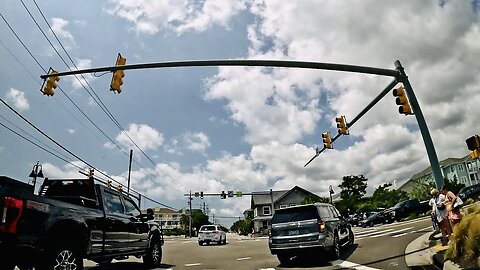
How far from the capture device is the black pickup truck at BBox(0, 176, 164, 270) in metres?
5.24

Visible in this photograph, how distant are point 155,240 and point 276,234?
3.91 m

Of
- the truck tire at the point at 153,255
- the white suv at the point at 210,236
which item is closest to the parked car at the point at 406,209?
the white suv at the point at 210,236

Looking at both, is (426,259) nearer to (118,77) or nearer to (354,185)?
(118,77)

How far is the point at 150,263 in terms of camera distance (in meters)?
10.8

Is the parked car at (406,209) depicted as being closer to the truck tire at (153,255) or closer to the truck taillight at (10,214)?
the truck tire at (153,255)

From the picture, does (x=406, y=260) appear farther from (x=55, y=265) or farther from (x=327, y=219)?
(x=55, y=265)

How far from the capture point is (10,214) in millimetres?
5176

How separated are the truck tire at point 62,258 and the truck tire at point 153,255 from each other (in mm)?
4200

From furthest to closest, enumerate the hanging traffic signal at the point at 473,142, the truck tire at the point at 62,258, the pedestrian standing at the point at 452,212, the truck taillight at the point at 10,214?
the pedestrian standing at the point at 452,212, the hanging traffic signal at the point at 473,142, the truck tire at the point at 62,258, the truck taillight at the point at 10,214

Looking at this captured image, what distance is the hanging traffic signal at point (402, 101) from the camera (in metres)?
11.3

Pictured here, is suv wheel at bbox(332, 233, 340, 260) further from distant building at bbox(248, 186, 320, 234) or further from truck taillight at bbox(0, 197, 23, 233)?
distant building at bbox(248, 186, 320, 234)

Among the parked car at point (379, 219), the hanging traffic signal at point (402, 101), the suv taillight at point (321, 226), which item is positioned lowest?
the suv taillight at point (321, 226)

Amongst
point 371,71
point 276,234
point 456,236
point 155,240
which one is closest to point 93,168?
point 155,240

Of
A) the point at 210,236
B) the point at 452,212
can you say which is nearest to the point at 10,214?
the point at 452,212
